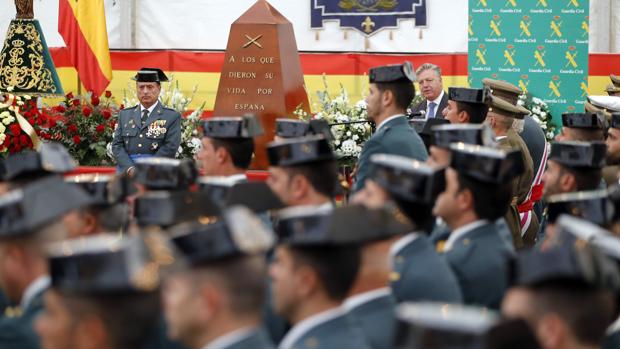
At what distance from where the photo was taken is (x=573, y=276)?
2.43 m

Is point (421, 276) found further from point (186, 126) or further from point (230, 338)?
point (186, 126)

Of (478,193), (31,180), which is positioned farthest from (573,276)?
(31,180)

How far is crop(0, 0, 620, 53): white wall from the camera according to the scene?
13117 millimetres

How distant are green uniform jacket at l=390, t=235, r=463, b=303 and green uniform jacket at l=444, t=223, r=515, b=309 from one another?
24 centimetres

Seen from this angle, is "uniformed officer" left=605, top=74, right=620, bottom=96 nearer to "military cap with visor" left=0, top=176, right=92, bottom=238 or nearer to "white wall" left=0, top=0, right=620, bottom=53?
"white wall" left=0, top=0, right=620, bottom=53

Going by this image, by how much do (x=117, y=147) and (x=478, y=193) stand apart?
502cm

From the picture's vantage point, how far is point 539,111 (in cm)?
961

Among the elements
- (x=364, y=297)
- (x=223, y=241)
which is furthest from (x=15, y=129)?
(x=223, y=241)

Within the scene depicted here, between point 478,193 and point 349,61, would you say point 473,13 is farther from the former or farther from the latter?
point 478,193

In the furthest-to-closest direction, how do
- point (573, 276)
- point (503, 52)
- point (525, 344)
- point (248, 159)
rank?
point (503, 52) < point (248, 159) < point (573, 276) < point (525, 344)

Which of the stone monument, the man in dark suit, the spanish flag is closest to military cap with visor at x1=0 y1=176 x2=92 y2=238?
the stone monument

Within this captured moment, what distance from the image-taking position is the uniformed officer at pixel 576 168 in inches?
186

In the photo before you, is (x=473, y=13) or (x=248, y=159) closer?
(x=248, y=159)

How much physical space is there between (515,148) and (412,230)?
286 centimetres
